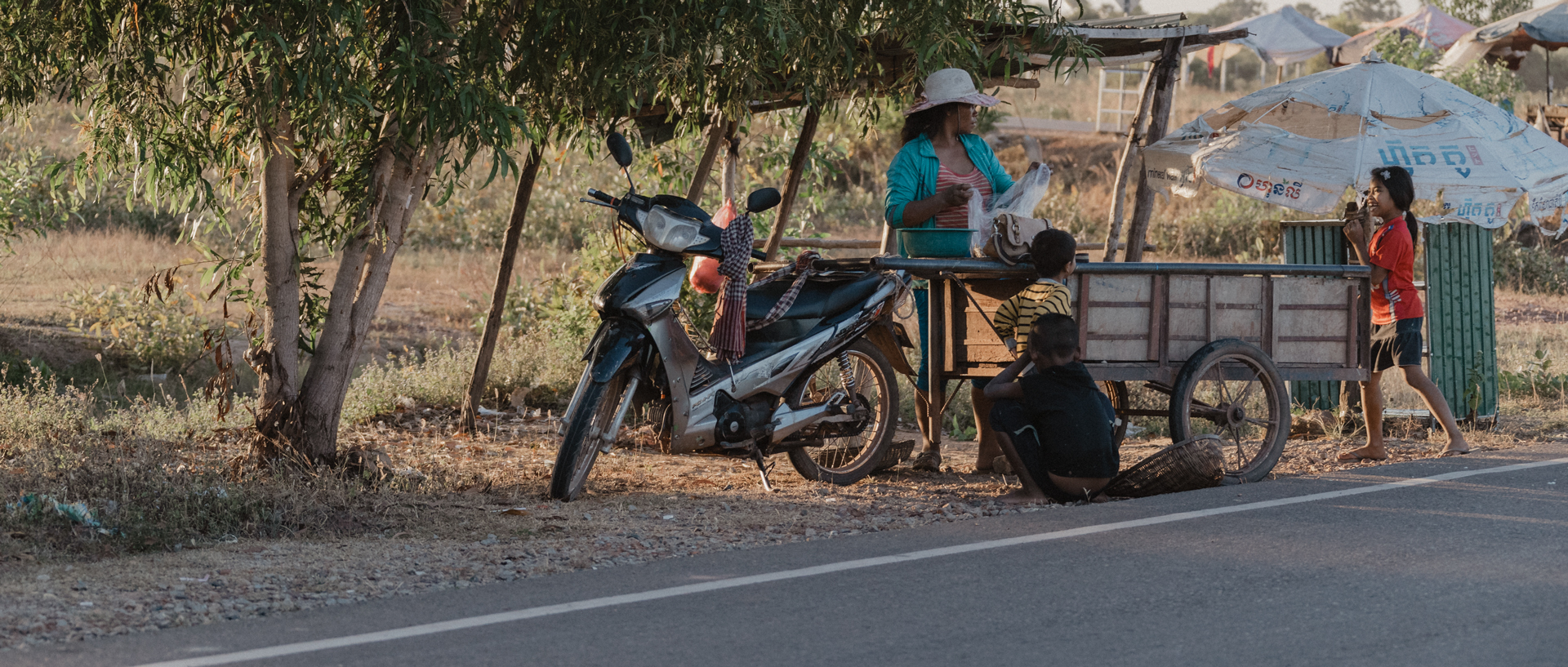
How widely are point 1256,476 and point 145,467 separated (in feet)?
17.6

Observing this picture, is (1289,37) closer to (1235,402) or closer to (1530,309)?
(1530,309)

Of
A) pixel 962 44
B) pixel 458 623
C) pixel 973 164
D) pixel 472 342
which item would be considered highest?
pixel 962 44

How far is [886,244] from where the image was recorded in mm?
9930

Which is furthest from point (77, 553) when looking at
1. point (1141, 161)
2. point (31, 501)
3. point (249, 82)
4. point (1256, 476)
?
point (1141, 161)

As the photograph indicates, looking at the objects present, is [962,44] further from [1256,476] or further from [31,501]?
[31,501]

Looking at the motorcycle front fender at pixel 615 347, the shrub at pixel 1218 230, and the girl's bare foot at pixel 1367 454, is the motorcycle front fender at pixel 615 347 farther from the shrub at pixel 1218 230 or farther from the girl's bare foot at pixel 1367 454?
the shrub at pixel 1218 230

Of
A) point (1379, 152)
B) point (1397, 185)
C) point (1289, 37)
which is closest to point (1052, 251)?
point (1397, 185)

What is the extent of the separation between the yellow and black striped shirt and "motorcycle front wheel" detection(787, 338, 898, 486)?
70 centimetres

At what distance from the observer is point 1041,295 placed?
22.5 ft

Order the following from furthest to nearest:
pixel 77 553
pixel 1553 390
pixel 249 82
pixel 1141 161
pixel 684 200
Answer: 1. pixel 1553 390
2. pixel 1141 161
3. pixel 684 200
4. pixel 249 82
5. pixel 77 553

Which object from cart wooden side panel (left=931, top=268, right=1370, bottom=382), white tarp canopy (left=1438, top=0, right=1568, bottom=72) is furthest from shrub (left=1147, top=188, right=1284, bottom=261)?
cart wooden side panel (left=931, top=268, right=1370, bottom=382)

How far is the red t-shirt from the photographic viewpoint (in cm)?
794

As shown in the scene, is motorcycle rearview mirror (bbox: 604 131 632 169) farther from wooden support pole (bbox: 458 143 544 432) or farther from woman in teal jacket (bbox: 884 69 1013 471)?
wooden support pole (bbox: 458 143 544 432)

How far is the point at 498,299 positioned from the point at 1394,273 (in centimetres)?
535
